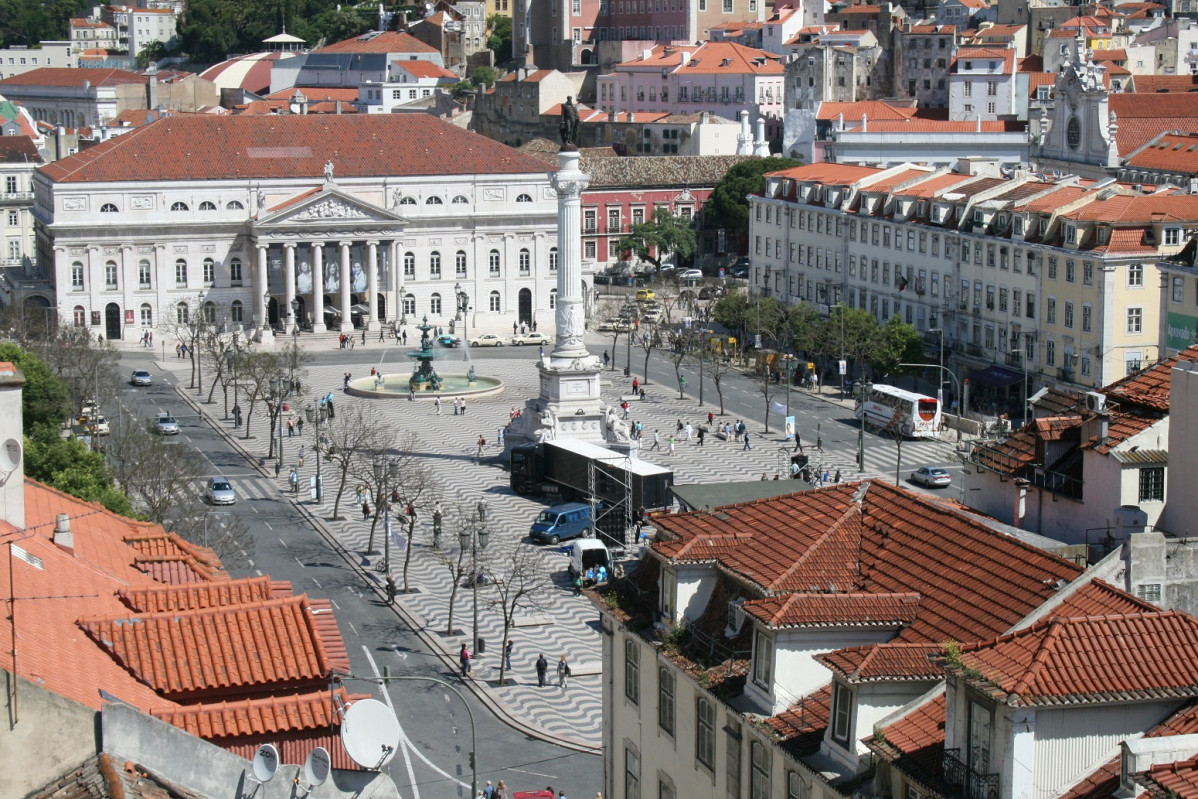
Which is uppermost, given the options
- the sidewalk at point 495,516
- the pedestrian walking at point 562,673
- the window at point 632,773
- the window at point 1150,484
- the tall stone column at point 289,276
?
the window at point 1150,484

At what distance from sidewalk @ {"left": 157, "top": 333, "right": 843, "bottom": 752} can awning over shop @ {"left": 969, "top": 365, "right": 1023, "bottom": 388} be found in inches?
478

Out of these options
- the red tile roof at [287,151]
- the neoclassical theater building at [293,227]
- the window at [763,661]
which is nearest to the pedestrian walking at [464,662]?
the window at [763,661]

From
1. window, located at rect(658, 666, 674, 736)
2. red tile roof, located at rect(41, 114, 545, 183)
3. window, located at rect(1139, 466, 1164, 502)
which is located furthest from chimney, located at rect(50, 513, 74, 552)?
red tile roof, located at rect(41, 114, 545, 183)

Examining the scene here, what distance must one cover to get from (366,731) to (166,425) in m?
77.4

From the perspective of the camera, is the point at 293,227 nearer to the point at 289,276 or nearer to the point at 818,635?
the point at 289,276

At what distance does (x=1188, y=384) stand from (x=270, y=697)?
14823mm

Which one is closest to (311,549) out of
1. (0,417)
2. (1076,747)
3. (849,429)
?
(849,429)

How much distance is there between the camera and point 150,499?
2665 inches

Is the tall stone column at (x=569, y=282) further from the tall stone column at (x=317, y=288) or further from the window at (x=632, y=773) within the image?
the window at (x=632, y=773)

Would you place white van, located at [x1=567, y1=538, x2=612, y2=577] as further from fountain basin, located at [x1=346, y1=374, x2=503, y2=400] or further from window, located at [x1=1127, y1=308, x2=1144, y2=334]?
fountain basin, located at [x1=346, y1=374, x2=503, y2=400]

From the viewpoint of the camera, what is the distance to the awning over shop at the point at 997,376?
10444 centimetres

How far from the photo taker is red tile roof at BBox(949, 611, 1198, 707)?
82.7 feet

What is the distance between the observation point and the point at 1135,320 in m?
99.5

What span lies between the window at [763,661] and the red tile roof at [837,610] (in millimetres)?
379
